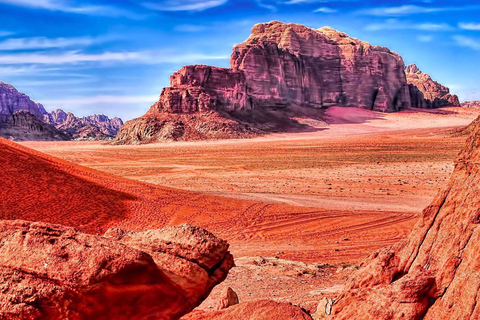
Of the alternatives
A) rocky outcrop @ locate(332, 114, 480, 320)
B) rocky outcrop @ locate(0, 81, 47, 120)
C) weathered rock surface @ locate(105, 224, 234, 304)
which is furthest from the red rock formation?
rocky outcrop @ locate(0, 81, 47, 120)

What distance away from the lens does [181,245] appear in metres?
5.77

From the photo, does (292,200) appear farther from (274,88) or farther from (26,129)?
(26,129)

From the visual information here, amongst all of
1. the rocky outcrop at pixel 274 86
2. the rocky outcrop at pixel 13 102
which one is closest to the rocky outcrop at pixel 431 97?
the rocky outcrop at pixel 274 86

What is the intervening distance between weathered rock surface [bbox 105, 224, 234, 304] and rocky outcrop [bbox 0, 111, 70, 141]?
130m

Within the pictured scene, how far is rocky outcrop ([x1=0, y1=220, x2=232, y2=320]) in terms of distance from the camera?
406cm

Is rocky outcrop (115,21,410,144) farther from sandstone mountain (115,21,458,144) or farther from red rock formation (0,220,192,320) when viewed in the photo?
red rock formation (0,220,192,320)

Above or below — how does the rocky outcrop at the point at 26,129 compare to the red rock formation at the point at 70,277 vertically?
above

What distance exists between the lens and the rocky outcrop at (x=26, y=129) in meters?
122

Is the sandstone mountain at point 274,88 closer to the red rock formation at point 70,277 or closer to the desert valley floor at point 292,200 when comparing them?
the desert valley floor at point 292,200

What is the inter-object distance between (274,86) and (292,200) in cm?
7482

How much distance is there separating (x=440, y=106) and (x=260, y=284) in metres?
124

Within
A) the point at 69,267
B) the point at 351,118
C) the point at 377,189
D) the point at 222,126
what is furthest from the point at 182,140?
the point at 69,267

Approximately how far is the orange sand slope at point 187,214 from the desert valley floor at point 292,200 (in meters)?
0.07

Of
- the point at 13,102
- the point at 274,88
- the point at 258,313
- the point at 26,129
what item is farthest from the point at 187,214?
the point at 13,102
